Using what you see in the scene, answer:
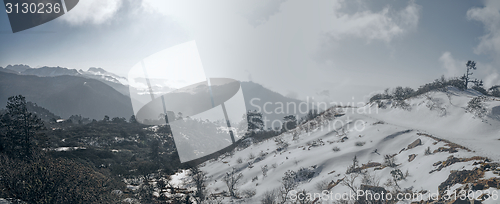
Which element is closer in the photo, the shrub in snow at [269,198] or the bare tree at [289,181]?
the shrub in snow at [269,198]

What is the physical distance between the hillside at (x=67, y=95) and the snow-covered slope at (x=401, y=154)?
142283 millimetres

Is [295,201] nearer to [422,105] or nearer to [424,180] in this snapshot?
[424,180]

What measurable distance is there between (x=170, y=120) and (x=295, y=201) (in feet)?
174

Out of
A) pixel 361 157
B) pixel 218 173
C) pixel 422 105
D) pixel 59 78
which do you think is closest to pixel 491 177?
pixel 361 157

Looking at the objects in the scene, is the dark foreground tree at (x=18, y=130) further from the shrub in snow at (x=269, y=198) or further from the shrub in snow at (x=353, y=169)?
the shrub in snow at (x=353, y=169)

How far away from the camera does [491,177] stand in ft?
19.0

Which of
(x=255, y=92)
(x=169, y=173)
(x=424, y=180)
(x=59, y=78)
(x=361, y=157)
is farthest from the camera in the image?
(x=255, y=92)

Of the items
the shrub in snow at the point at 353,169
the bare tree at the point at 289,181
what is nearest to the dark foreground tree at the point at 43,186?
the bare tree at the point at 289,181

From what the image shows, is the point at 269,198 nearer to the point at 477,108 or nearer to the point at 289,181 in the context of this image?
the point at 289,181

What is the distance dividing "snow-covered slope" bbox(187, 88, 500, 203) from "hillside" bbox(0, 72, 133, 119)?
14228cm

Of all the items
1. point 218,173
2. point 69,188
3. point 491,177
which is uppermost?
point 69,188

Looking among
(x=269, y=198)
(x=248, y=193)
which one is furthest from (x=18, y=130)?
(x=269, y=198)

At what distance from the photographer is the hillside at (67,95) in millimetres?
114688

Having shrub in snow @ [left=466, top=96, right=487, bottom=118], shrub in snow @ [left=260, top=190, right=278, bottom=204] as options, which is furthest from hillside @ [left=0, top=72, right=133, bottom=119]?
shrub in snow @ [left=466, top=96, right=487, bottom=118]
